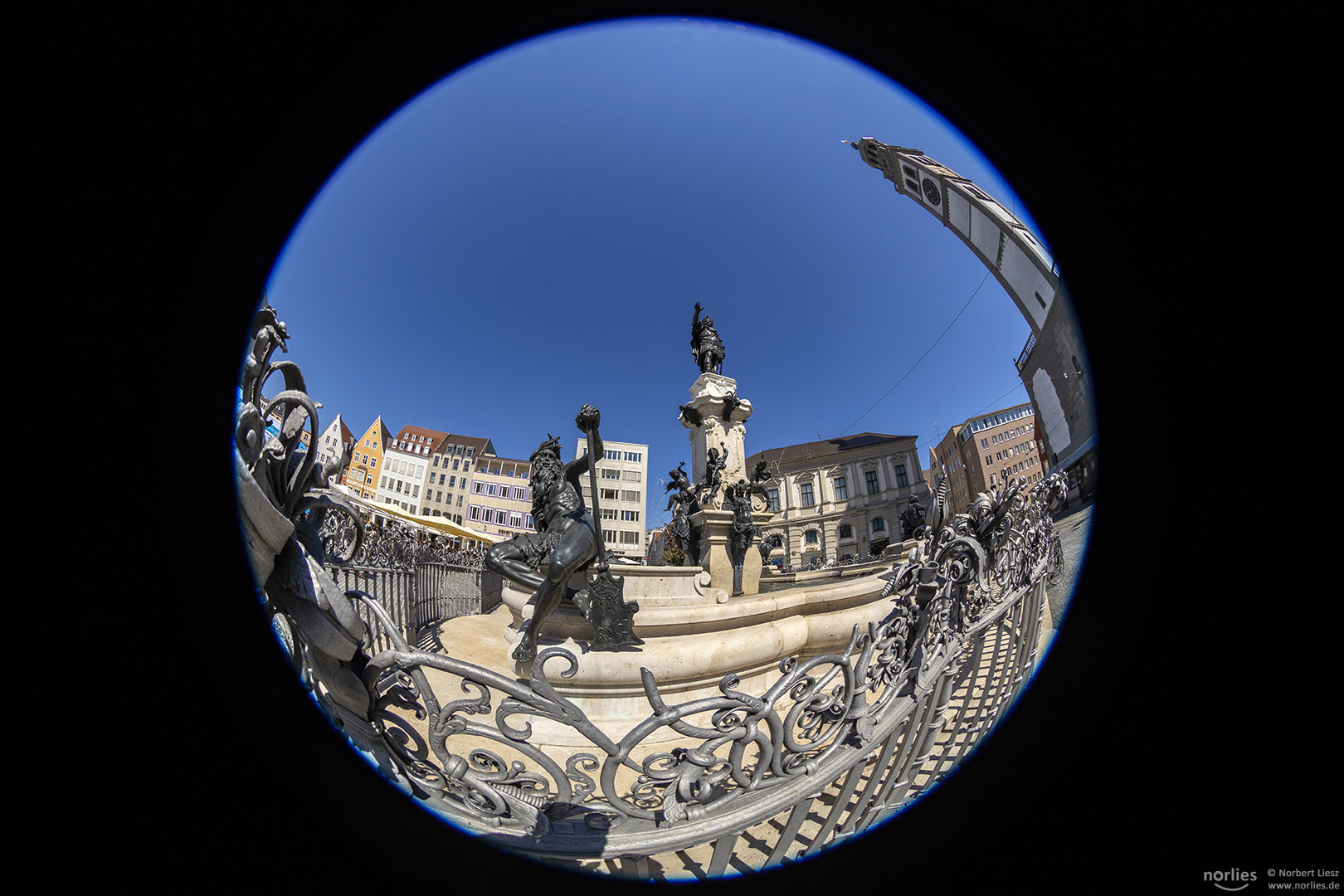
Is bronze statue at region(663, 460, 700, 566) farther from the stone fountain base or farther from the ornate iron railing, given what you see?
the ornate iron railing

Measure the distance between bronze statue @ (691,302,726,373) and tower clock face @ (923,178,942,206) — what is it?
4.30ft

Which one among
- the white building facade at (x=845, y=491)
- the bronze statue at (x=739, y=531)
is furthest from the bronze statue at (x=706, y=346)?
the bronze statue at (x=739, y=531)

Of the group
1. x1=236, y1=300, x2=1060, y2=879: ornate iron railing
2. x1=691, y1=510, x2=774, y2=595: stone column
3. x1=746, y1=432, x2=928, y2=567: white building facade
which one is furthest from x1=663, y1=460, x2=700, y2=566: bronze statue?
x1=236, y1=300, x2=1060, y2=879: ornate iron railing

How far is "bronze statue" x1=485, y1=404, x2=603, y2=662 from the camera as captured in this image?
229cm

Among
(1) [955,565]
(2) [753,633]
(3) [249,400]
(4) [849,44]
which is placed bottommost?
(2) [753,633]

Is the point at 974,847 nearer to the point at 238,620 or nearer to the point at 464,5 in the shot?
the point at 238,620

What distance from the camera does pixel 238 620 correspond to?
Answer: 3.29 feet

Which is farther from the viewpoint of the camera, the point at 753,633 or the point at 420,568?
the point at 420,568

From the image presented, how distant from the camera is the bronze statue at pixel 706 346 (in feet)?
8.96

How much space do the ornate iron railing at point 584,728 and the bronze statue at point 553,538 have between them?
86 cm

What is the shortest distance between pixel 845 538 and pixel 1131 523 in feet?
5.10

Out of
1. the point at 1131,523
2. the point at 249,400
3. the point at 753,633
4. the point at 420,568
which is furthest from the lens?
the point at 420,568

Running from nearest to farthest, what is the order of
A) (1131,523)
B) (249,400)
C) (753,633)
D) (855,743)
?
(249,400) < (1131,523) < (855,743) < (753,633)

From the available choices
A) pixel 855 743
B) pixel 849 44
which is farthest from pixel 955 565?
pixel 849 44
